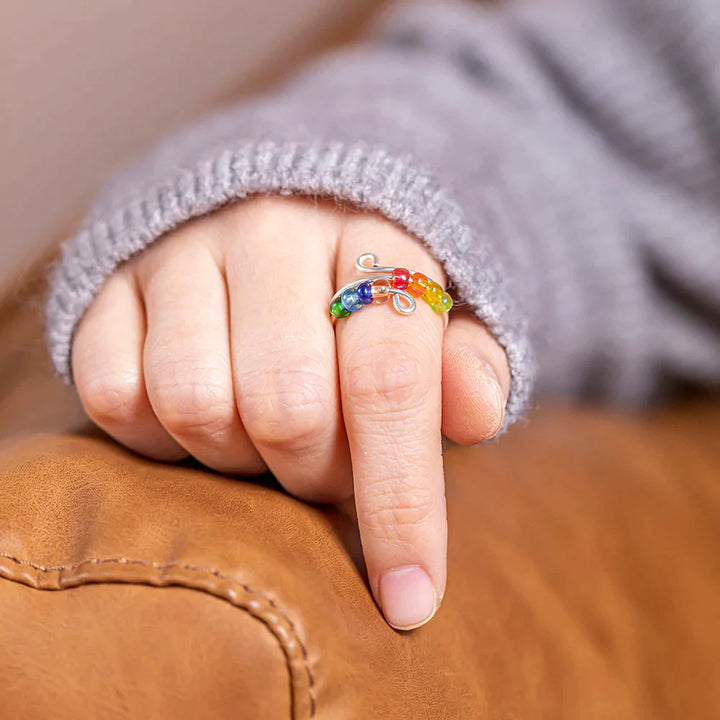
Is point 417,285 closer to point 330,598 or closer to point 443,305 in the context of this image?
point 443,305

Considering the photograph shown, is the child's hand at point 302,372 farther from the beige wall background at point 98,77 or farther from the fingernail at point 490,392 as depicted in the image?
the beige wall background at point 98,77

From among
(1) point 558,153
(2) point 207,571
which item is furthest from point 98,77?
(2) point 207,571

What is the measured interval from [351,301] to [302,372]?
5cm

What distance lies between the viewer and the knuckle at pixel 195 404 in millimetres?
414

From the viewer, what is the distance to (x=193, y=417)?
1.36 feet

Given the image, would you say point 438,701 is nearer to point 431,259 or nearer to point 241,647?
point 241,647

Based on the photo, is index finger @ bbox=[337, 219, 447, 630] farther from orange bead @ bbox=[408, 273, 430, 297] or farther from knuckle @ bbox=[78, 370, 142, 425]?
knuckle @ bbox=[78, 370, 142, 425]

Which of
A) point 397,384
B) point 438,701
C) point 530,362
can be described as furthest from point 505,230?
point 438,701

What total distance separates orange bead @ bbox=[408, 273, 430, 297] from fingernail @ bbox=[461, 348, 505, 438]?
0.13 ft

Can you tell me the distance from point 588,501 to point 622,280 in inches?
9.9

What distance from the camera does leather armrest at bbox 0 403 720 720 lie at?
12.0 inches

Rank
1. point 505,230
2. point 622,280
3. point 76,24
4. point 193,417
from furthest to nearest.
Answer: point 76,24 < point 622,280 < point 505,230 < point 193,417

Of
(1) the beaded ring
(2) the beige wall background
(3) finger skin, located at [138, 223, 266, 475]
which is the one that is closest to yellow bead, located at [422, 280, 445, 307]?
(1) the beaded ring

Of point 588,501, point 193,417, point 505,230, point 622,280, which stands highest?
point 622,280
